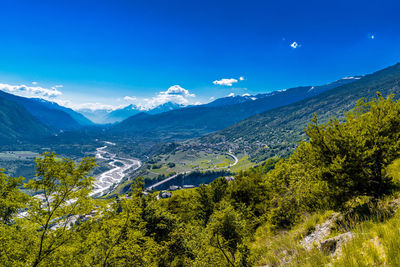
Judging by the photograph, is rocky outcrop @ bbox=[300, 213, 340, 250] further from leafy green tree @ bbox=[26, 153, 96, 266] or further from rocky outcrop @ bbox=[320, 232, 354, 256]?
leafy green tree @ bbox=[26, 153, 96, 266]

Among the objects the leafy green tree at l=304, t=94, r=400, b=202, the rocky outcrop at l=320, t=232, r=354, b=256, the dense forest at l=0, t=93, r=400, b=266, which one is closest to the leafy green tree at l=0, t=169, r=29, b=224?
the dense forest at l=0, t=93, r=400, b=266

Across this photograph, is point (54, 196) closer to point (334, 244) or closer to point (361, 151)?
point (334, 244)

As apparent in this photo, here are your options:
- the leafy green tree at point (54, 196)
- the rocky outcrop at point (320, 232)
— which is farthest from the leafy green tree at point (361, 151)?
the leafy green tree at point (54, 196)

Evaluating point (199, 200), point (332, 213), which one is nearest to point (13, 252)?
point (332, 213)

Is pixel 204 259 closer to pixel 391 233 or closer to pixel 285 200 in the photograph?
pixel 285 200

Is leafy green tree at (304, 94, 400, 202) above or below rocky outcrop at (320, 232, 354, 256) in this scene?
above

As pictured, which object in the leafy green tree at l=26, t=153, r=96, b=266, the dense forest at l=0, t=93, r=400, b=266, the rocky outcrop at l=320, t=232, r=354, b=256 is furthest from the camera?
the leafy green tree at l=26, t=153, r=96, b=266

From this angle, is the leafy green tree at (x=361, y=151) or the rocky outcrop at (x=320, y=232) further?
the rocky outcrop at (x=320, y=232)

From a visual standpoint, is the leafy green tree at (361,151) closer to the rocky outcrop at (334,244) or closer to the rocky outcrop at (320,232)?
the rocky outcrop at (320,232)

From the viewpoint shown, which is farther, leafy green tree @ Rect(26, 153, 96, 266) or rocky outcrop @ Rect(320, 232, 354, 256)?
leafy green tree @ Rect(26, 153, 96, 266)

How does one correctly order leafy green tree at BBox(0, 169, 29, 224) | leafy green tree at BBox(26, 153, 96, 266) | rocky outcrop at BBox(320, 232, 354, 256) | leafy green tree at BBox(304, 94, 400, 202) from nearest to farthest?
rocky outcrop at BBox(320, 232, 354, 256) < leafy green tree at BBox(304, 94, 400, 202) < leafy green tree at BBox(26, 153, 96, 266) < leafy green tree at BBox(0, 169, 29, 224)

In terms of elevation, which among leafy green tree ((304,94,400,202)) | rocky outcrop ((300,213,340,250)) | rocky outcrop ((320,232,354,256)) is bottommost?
rocky outcrop ((300,213,340,250))
